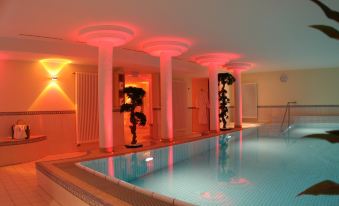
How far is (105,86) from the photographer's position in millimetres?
6395

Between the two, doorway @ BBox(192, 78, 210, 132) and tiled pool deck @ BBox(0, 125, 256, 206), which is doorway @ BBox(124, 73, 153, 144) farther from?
tiled pool deck @ BBox(0, 125, 256, 206)

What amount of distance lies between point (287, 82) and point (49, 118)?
1157 cm

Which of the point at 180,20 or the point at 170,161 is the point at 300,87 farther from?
the point at 180,20

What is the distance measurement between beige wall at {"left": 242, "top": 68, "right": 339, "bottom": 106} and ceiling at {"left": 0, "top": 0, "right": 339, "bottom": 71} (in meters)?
6.54

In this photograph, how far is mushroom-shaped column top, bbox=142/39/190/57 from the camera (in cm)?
718

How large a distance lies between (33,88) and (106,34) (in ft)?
10.7

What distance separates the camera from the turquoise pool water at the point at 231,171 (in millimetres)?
4254

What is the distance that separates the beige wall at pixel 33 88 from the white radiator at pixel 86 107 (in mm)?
246

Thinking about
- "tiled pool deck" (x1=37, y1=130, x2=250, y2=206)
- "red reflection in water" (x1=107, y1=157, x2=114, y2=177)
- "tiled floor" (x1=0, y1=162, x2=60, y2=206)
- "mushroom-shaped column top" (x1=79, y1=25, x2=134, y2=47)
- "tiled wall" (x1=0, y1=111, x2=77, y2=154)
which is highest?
"mushroom-shaped column top" (x1=79, y1=25, x2=134, y2=47)

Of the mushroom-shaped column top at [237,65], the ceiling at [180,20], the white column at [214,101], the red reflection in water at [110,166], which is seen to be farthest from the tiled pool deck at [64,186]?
the mushroom-shaped column top at [237,65]

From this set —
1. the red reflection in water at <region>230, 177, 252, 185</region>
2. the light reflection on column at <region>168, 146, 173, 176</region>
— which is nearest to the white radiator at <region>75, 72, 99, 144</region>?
the light reflection on column at <region>168, 146, 173, 176</region>

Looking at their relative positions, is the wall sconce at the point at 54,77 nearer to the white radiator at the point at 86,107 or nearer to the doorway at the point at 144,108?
the white radiator at the point at 86,107

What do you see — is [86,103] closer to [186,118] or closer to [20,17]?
[20,17]

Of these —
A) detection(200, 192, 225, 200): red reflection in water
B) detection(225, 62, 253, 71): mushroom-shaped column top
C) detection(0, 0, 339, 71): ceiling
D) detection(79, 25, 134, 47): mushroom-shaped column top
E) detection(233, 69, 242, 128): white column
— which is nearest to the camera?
detection(200, 192, 225, 200): red reflection in water
